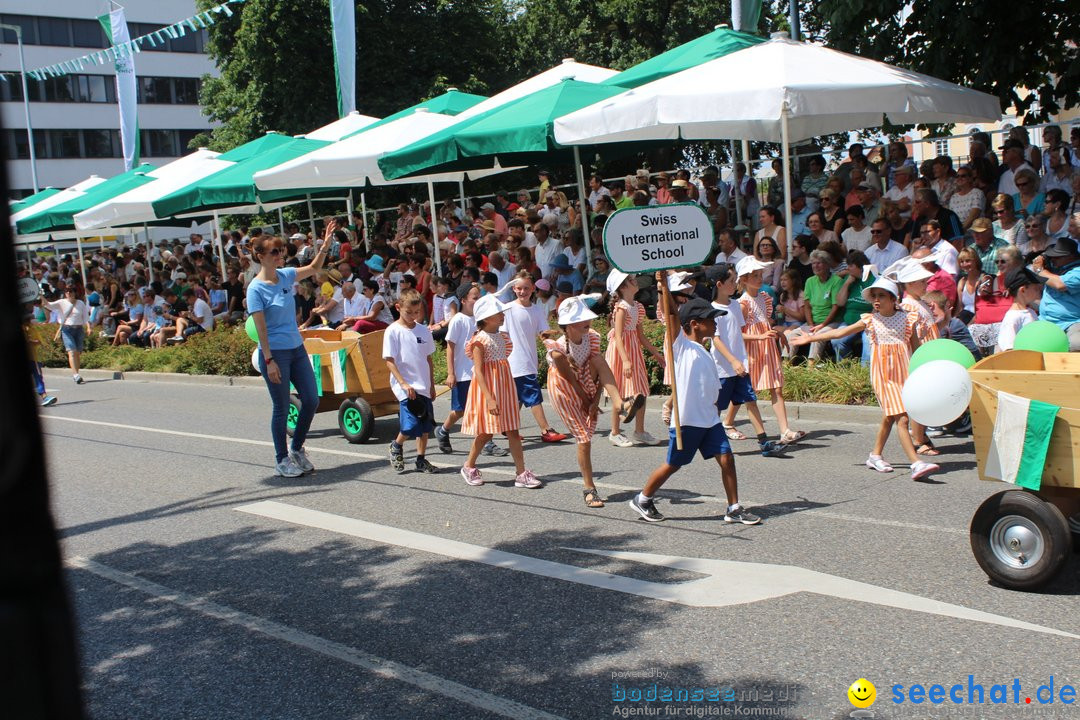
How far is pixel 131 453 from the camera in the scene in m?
11.8

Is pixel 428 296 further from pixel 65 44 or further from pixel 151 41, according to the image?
pixel 65 44

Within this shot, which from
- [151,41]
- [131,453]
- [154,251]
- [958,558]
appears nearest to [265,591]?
[958,558]

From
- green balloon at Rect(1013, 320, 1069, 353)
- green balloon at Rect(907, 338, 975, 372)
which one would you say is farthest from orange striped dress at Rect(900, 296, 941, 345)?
green balloon at Rect(1013, 320, 1069, 353)

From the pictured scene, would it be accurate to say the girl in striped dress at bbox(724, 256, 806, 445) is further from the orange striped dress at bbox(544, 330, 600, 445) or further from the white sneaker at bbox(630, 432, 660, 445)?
the orange striped dress at bbox(544, 330, 600, 445)

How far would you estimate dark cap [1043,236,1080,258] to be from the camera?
1016cm

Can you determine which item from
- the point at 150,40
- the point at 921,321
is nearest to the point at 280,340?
the point at 921,321

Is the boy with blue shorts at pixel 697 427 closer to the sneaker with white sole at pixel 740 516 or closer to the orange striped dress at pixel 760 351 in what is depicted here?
the sneaker with white sole at pixel 740 516

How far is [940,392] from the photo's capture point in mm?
6344

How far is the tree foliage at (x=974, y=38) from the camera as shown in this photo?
1412cm

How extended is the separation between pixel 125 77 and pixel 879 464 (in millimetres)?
28285

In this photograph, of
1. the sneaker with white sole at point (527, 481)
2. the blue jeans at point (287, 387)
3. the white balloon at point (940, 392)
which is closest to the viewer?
the white balloon at point (940, 392)

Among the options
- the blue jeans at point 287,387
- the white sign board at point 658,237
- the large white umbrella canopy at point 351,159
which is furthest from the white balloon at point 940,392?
the large white umbrella canopy at point 351,159

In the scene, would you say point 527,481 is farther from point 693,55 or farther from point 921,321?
point 693,55

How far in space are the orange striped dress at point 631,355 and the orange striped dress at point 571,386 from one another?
1.31 m
